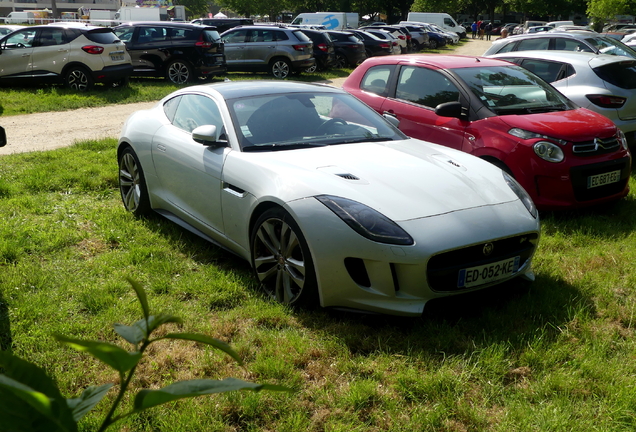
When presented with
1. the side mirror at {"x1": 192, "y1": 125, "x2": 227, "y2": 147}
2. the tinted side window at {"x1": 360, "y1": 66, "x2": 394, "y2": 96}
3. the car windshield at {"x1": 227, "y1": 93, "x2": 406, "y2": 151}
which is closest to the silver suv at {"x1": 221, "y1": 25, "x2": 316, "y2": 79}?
the tinted side window at {"x1": 360, "y1": 66, "x2": 394, "y2": 96}

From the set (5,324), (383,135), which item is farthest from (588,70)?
(5,324)

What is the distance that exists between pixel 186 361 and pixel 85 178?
14.3 feet

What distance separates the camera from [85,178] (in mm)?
7082

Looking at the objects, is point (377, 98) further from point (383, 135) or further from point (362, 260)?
point (362, 260)

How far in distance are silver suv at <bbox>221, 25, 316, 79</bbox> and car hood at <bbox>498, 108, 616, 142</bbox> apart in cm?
1373

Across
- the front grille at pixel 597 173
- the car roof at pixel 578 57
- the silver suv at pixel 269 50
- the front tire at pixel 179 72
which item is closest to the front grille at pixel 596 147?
the front grille at pixel 597 173

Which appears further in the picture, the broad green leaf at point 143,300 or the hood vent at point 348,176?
the hood vent at point 348,176

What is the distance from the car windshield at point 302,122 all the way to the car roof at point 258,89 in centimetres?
8

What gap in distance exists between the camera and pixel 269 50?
63.5 ft

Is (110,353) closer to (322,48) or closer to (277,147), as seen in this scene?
(277,147)

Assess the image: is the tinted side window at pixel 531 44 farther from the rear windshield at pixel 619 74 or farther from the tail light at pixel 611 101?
the tail light at pixel 611 101

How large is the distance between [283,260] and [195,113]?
1799 mm

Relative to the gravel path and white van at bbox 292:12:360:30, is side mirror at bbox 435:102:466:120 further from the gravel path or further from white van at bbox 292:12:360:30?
white van at bbox 292:12:360:30

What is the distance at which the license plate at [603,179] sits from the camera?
19.0 ft
